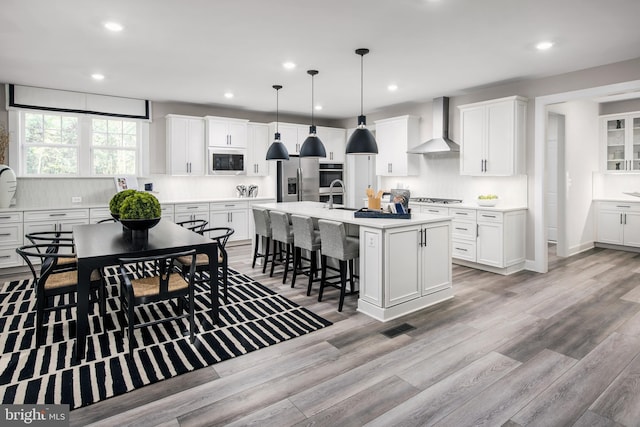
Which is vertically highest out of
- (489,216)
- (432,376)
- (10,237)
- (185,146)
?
(185,146)

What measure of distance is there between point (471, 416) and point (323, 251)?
2.16 metres

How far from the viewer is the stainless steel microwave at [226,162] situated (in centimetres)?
707

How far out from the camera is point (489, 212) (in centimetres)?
514

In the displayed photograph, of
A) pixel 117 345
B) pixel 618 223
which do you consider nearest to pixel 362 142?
pixel 117 345

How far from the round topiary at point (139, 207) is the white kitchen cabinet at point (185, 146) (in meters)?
3.47

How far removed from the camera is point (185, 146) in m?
6.83

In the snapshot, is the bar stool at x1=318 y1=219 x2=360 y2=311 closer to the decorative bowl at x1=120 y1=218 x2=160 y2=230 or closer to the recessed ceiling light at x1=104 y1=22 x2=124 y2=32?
the decorative bowl at x1=120 y1=218 x2=160 y2=230

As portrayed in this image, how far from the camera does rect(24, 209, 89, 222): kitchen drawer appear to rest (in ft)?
17.4

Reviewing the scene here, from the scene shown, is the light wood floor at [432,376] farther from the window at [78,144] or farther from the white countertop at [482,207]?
the window at [78,144]

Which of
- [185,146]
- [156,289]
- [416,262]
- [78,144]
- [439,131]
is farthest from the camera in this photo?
[185,146]

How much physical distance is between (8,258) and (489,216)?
6.61 meters

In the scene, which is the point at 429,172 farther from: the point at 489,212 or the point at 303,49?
the point at 303,49

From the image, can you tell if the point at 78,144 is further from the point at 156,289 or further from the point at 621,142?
the point at 621,142

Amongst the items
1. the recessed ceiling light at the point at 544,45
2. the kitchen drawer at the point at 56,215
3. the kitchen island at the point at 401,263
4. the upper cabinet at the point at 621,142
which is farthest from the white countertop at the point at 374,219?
the upper cabinet at the point at 621,142
